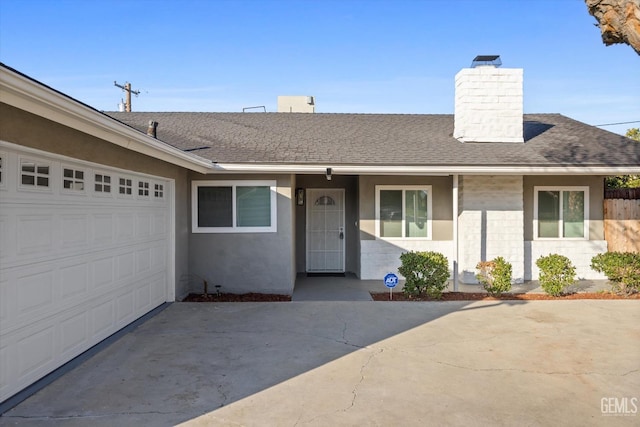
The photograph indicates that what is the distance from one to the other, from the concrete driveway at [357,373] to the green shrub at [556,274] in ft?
3.97

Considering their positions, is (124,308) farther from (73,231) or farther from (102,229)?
(73,231)

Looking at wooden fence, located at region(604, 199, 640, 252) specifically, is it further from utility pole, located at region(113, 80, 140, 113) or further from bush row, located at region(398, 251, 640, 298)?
utility pole, located at region(113, 80, 140, 113)

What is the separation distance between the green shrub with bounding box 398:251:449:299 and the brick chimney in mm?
3801

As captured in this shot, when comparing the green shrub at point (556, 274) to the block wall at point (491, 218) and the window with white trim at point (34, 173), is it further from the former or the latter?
the window with white trim at point (34, 173)

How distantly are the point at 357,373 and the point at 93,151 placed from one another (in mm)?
4079

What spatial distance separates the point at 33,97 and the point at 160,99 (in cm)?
2202

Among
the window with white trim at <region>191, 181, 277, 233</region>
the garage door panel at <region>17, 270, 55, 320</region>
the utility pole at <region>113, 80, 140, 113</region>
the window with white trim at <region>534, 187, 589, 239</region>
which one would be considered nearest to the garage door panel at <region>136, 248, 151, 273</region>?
the window with white trim at <region>191, 181, 277, 233</region>

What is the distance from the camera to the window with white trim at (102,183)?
5.50 m

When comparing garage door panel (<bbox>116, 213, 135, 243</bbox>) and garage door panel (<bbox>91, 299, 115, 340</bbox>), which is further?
garage door panel (<bbox>116, 213, 135, 243</bbox>)

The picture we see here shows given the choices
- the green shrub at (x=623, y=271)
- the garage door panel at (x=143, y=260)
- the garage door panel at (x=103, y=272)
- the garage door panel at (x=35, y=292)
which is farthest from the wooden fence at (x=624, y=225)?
the garage door panel at (x=35, y=292)

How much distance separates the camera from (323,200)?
38.3 ft

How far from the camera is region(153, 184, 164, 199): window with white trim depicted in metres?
7.47

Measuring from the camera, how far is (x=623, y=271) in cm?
862

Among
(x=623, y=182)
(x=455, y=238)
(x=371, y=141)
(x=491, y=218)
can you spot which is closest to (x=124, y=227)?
(x=371, y=141)
